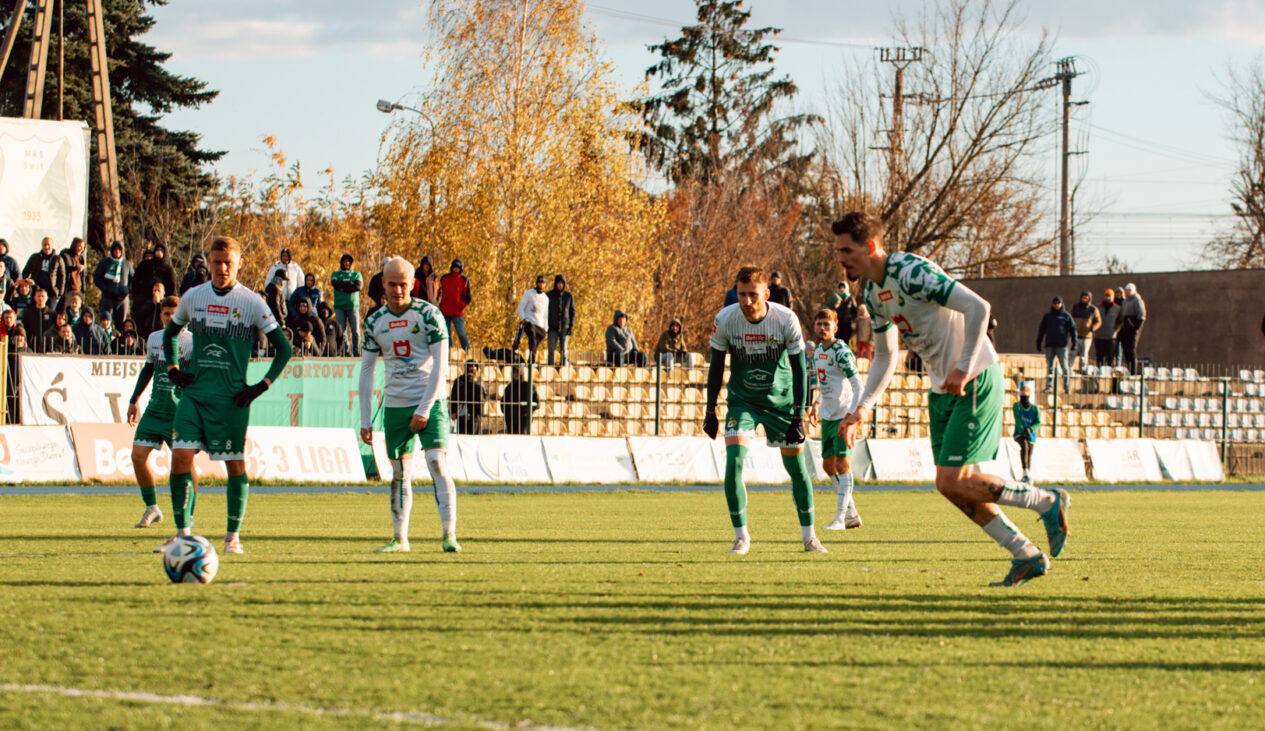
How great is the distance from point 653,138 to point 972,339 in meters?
50.9

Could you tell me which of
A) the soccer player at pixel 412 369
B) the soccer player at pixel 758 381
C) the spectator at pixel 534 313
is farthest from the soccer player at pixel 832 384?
the spectator at pixel 534 313

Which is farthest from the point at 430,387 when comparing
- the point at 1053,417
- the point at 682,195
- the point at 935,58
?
the point at 682,195

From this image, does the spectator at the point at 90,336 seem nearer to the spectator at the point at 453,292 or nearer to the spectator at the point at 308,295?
the spectator at the point at 308,295

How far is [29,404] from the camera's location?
20422 mm

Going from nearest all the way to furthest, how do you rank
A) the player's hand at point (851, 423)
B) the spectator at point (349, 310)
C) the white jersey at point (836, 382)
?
the player's hand at point (851, 423), the white jersey at point (836, 382), the spectator at point (349, 310)

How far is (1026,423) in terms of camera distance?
27156 millimetres

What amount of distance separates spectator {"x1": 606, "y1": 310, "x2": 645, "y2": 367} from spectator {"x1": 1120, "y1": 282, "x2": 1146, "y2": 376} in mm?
13368

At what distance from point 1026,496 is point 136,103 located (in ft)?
149

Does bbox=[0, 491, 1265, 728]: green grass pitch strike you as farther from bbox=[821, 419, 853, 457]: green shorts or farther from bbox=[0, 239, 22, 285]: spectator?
bbox=[0, 239, 22, 285]: spectator

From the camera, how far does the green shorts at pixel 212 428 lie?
9758 mm

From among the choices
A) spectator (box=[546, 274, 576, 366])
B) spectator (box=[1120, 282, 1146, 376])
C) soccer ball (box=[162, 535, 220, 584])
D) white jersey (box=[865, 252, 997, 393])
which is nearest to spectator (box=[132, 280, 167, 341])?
spectator (box=[546, 274, 576, 366])

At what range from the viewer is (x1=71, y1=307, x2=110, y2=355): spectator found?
21.3 meters

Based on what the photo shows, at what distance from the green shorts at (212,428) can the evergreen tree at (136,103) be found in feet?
124

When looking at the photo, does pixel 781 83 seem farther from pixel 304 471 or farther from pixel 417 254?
pixel 304 471
